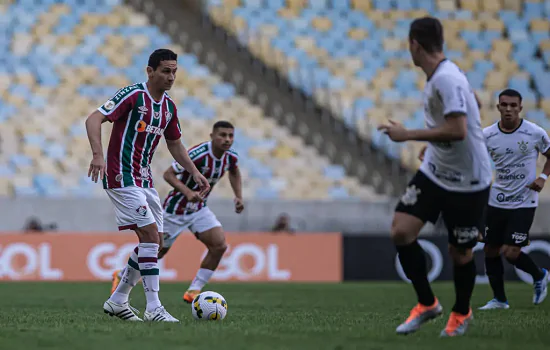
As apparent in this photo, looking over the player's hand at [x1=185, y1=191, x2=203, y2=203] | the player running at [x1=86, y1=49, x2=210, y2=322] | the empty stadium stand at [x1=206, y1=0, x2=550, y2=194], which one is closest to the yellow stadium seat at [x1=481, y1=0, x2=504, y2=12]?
the empty stadium stand at [x1=206, y1=0, x2=550, y2=194]

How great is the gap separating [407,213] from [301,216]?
13.7 meters

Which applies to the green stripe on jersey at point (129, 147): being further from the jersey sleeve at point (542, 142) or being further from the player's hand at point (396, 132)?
the jersey sleeve at point (542, 142)

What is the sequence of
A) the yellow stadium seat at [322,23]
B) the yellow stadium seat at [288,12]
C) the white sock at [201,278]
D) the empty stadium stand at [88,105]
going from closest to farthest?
1. the white sock at [201,278]
2. the empty stadium stand at [88,105]
3. the yellow stadium seat at [322,23]
4. the yellow stadium seat at [288,12]

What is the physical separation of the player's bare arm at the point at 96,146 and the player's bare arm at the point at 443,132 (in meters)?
2.48

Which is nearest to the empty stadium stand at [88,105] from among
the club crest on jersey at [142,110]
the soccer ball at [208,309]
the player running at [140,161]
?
the soccer ball at [208,309]

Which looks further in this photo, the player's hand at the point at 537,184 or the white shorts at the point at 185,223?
the white shorts at the point at 185,223

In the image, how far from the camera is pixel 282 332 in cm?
752

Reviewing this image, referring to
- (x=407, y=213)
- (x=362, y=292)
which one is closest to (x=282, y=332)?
(x=407, y=213)

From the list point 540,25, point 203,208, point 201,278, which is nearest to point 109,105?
point 203,208

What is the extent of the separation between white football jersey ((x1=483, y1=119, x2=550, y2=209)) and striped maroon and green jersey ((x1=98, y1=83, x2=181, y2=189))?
4.69 meters

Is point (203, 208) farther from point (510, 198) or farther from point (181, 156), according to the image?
point (510, 198)

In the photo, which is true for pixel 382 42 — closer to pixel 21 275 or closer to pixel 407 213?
pixel 21 275

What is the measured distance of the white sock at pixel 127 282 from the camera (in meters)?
9.05

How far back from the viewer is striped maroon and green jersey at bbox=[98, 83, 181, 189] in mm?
8742
